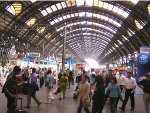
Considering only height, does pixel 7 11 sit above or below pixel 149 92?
above

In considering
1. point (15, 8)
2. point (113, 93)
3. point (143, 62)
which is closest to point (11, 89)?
point (113, 93)

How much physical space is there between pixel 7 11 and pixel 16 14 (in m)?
2.18

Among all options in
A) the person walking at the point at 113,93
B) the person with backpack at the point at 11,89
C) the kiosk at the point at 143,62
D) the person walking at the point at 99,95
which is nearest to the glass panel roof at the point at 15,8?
the kiosk at the point at 143,62

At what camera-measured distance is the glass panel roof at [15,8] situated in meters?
44.5

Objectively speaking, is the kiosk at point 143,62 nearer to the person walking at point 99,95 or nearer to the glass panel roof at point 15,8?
the person walking at point 99,95

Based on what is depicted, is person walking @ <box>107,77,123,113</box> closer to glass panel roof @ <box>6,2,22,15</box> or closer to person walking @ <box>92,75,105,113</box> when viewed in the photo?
person walking @ <box>92,75,105,113</box>

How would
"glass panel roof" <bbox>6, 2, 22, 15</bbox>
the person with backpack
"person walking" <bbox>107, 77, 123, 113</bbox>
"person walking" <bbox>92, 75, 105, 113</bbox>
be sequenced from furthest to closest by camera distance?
"glass panel roof" <bbox>6, 2, 22, 15</bbox> → "person walking" <bbox>107, 77, 123, 113</bbox> → "person walking" <bbox>92, 75, 105, 113</bbox> → the person with backpack

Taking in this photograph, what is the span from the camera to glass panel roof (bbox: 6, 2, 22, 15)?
44.5 meters

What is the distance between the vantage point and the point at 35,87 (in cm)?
1719

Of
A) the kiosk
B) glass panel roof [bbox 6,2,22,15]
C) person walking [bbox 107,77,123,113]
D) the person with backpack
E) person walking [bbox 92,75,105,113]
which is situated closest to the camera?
the person with backpack

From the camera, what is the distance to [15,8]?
45.5m

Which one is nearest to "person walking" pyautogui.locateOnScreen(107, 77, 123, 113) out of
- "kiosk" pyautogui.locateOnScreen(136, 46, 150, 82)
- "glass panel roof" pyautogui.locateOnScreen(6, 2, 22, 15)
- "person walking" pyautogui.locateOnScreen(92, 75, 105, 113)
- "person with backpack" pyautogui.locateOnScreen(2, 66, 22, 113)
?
"person walking" pyautogui.locateOnScreen(92, 75, 105, 113)

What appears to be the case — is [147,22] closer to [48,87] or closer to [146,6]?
[146,6]

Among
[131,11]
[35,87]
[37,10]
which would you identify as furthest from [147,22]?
[35,87]
